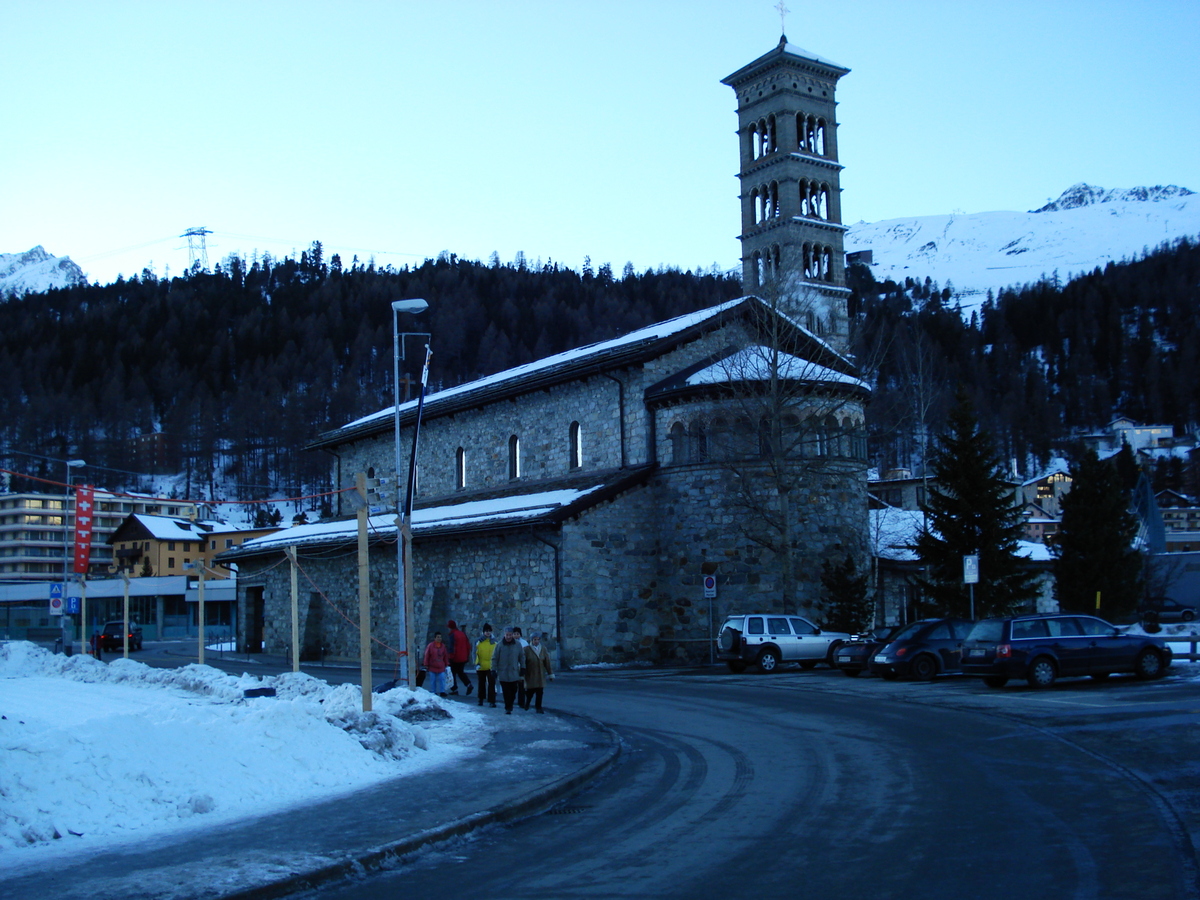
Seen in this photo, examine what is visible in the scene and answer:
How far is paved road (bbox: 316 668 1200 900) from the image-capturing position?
7.45 meters

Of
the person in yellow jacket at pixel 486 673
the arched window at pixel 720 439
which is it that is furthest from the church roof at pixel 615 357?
the person in yellow jacket at pixel 486 673

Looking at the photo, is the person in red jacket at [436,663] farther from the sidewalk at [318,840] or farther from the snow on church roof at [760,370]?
the snow on church roof at [760,370]

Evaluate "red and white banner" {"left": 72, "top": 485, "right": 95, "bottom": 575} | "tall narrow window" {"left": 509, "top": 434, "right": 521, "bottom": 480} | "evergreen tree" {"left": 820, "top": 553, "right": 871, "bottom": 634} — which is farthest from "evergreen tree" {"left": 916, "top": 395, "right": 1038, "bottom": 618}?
"red and white banner" {"left": 72, "top": 485, "right": 95, "bottom": 575}

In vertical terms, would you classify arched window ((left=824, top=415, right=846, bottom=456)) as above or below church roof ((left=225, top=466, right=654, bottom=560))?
above

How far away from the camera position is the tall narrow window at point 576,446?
37750mm

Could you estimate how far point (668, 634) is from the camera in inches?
1342

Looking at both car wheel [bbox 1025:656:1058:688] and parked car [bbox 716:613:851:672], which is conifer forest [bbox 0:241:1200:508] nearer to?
parked car [bbox 716:613:851:672]

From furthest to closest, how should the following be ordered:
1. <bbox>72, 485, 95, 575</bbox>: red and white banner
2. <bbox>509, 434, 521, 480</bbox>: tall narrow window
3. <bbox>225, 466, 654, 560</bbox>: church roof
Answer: <bbox>72, 485, 95, 575</bbox>: red and white banner, <bbox>509, 434, 521, 480</bbox>: tall narrow window, <bbox>225, 466, 654, 560</bbox>: church roof

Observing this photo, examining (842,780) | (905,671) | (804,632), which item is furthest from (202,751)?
(804,632)

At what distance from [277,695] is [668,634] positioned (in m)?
15.6

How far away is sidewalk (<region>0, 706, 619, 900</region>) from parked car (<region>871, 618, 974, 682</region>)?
13.5 m

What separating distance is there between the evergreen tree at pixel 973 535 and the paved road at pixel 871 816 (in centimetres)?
1383

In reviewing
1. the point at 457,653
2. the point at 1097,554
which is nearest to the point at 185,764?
the point at 457,653

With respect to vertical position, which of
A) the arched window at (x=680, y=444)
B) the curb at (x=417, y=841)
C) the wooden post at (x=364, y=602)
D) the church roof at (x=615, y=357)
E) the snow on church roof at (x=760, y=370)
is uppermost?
the church roof at (x=615, y=357)
